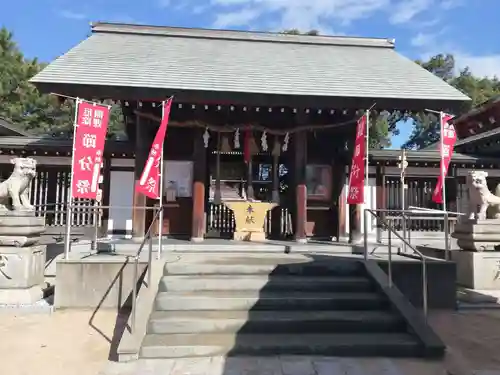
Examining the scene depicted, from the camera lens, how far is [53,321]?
5.78 m

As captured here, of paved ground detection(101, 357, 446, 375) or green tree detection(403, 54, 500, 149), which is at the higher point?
green tree detection(403, 54, 500, 149)

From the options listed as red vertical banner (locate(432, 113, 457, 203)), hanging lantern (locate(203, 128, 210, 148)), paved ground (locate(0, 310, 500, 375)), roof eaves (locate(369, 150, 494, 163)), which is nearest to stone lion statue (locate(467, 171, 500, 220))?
red vertical banner (locate(432, 113, 457, 203))

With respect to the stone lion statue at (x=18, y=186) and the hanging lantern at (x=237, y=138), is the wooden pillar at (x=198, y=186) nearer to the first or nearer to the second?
the hanging lantern at (x=237, y=138)

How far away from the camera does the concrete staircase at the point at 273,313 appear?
4.60 meters

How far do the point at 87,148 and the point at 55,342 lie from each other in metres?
3.48

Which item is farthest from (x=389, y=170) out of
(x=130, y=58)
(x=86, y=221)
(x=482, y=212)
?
(x=86, y=221)

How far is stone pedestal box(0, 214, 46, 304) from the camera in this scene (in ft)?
20.9

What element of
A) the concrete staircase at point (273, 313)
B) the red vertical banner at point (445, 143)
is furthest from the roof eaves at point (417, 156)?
the concrete staircase at point (273, 313)

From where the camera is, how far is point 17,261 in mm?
6449

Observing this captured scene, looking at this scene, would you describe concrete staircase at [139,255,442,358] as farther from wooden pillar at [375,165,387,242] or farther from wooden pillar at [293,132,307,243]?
wooden pillar at [375,165,387,242]

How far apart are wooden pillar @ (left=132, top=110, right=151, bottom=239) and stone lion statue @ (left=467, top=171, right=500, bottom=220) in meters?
6.84

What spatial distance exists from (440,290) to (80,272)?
19.1ft

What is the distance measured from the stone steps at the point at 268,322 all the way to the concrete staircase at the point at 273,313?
1 centimetres

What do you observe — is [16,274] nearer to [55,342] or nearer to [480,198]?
[55,342]
